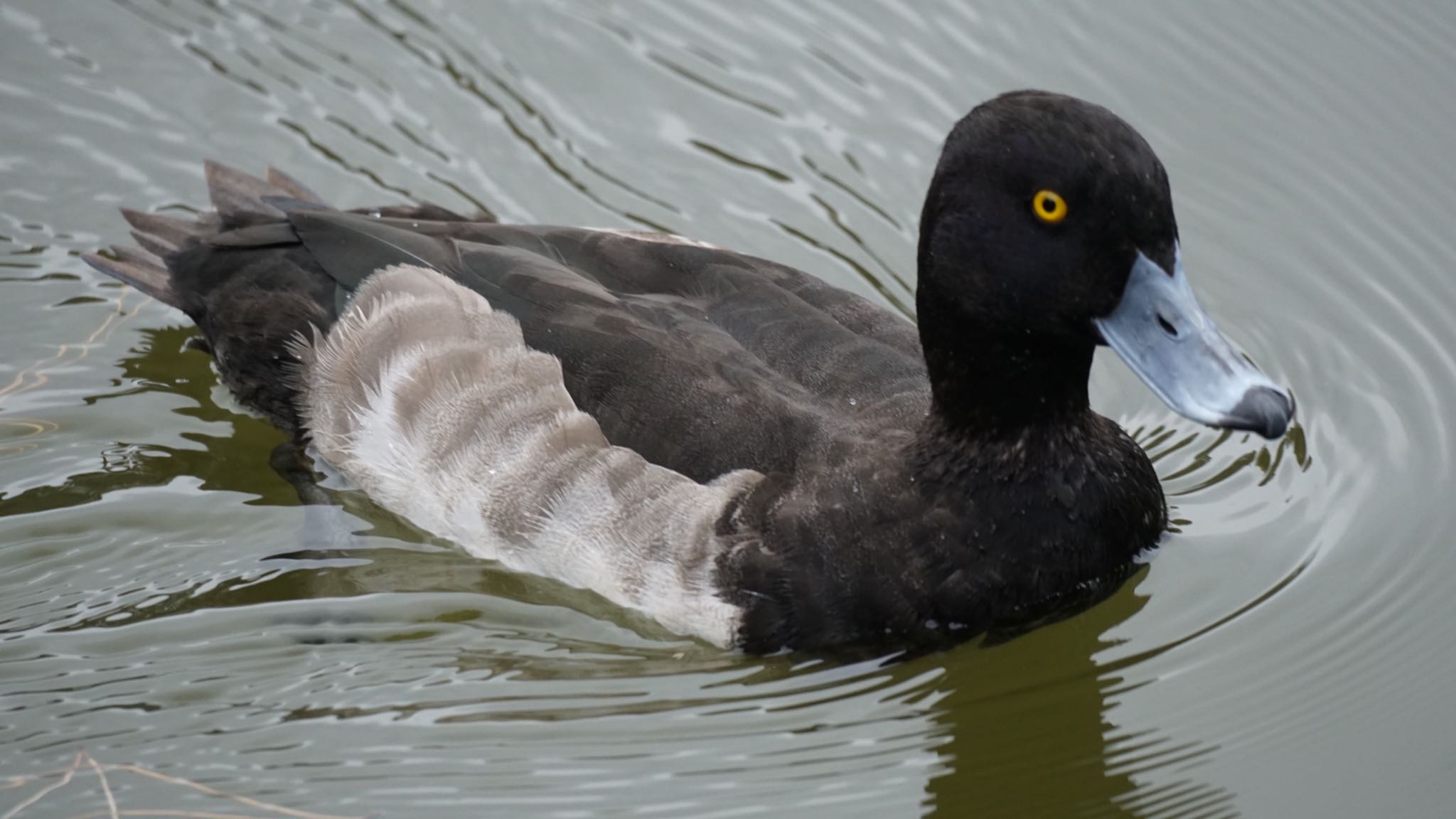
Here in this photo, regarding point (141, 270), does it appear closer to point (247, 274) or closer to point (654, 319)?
point (247, 274)

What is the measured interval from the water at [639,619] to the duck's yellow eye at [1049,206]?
132 cm

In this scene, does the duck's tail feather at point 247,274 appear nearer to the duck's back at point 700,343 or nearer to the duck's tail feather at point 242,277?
the duck's tail feather at point 242,277

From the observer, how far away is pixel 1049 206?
504 cm

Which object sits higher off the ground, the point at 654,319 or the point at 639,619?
the point at 654,319

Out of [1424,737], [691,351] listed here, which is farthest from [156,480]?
[1424,737]

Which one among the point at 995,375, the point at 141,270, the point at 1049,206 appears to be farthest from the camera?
the point at 141,270

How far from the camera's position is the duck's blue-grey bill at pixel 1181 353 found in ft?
16.3

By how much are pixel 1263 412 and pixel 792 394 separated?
4.87ft

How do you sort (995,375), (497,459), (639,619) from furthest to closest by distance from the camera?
(497,459) → (639,619) → (995,375)

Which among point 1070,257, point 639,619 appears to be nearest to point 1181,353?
point 1070,257

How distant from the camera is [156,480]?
6.44 m

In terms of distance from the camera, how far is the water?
5105 millimetres

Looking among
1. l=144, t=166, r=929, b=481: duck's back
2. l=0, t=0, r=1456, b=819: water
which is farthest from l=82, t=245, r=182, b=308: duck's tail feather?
l=0, t=0, r=1456, b=819: water

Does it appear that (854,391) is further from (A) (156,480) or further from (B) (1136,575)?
(A) (156,480)
